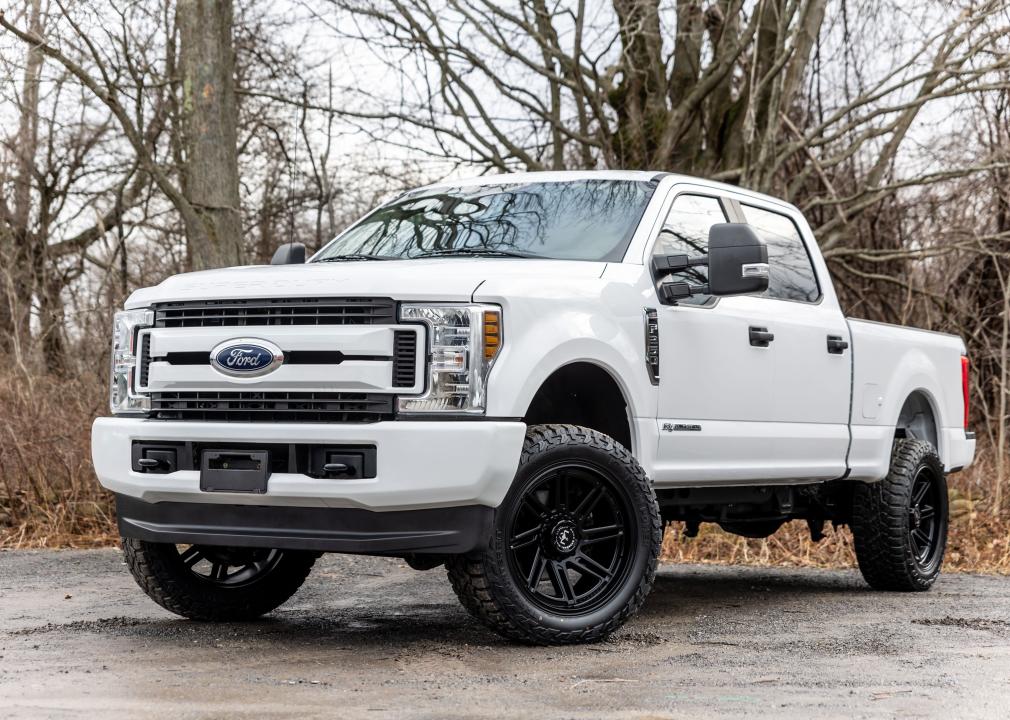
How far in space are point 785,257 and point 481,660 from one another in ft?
10.9

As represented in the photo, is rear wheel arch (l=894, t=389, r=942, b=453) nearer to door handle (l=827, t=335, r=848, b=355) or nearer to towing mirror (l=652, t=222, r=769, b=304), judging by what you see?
door handle (l=827, t=335, r=848, b=355)

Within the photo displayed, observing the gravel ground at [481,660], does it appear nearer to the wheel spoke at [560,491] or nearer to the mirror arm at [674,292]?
the wheel spoke at [560,491]

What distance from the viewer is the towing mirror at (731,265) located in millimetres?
6152

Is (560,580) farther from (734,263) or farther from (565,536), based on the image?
(734,263)

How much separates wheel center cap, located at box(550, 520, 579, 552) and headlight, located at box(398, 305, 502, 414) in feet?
2.32

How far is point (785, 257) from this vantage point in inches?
302

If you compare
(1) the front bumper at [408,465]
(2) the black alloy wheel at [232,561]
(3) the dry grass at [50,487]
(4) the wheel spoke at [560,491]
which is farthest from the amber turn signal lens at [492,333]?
(3) the dry grass at [50,487]

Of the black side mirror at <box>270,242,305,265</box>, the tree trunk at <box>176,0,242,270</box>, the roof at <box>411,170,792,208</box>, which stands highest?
the tree trunk at <box>176,0,242,270</box>


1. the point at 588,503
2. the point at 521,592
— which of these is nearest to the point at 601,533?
the point at 588,503

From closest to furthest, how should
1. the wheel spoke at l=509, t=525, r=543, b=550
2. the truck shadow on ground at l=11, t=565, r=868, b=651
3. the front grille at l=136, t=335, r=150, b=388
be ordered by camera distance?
the wheel spoke at l=509, t=525, r=543, b=550, the front grille at l=136, t=335, r=150, b=388, the truck shadow on ground at l=11, t=565, r=868, b=651

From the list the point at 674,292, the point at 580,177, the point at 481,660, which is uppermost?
the point at 580,177

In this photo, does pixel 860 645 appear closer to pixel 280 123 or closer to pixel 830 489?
pixel 830 489

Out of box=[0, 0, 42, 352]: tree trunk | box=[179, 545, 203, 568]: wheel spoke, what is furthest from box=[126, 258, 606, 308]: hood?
box=[0, 0, 42, 352]: tree trunk

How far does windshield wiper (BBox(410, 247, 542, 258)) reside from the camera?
6.29 meters
